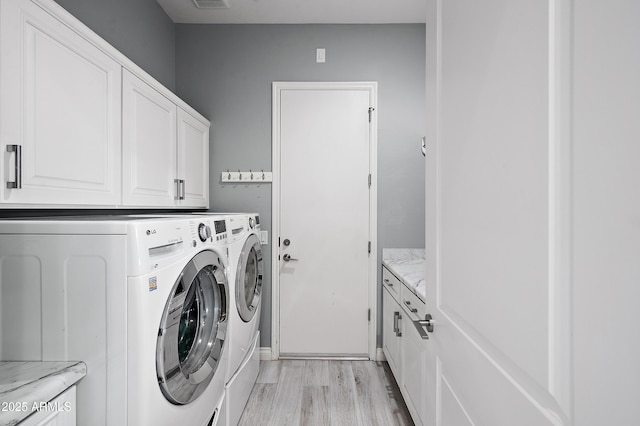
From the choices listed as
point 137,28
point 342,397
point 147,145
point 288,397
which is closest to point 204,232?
point 147,145

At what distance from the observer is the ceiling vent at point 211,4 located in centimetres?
225

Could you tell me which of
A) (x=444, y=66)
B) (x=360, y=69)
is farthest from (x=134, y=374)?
(x=360, y=69)

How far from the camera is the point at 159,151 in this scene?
5.84ft

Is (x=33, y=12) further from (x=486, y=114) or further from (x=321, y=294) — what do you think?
(x=321, y=294)

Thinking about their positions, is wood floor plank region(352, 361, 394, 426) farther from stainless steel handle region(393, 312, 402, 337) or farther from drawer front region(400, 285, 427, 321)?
drawer front region(400, 285, 427, 321)

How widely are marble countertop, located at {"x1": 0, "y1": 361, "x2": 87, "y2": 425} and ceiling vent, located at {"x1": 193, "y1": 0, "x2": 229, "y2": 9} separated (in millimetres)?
2466

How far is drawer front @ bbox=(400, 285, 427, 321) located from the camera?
4.84 ft

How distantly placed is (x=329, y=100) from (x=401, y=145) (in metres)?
0.73

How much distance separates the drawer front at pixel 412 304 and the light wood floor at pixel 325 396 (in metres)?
0.69

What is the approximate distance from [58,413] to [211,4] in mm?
2615

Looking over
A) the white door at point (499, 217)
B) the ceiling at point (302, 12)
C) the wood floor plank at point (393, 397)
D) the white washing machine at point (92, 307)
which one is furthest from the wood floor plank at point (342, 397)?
the ceiling at point (302, 12)

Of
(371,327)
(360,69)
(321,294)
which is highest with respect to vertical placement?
(360,69)

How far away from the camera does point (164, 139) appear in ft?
6.02

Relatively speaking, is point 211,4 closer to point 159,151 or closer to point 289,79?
point 289,79
